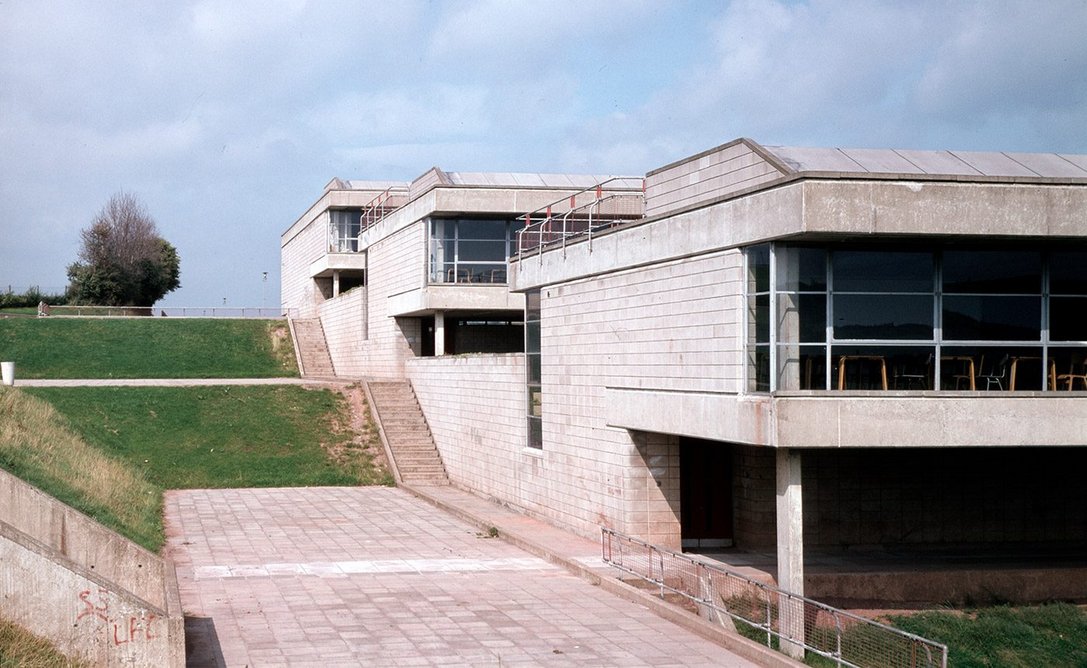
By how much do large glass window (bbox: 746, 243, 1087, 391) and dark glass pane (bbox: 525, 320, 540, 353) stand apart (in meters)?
9.00

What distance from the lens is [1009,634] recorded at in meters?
16.1

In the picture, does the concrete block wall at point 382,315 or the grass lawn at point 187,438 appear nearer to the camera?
the grass lawn at point 187,438

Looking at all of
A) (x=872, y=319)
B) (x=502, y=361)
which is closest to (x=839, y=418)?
(x=872, y=319)

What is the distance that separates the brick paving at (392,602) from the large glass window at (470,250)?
39.0 feet

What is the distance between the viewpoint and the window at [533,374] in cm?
2491

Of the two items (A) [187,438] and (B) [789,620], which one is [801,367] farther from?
(A) [187,438]

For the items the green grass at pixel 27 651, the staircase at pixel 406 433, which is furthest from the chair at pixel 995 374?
the staircase at pixel 406 433

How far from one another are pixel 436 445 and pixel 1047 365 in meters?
20.3

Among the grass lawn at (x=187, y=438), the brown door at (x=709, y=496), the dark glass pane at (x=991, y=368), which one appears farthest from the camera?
the grass lawn at (x=187, y=438)

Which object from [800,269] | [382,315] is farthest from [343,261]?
[800,269]

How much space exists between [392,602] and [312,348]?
1397 inches

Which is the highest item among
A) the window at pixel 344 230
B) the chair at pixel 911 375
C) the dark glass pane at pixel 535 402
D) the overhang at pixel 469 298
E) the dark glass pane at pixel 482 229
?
the window at pixel 344 230

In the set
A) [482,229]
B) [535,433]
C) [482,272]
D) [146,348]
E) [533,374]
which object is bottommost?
[535,433]

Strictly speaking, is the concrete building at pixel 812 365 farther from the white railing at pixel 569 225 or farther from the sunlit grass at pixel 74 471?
the sunlit grass at pixel 74 471
